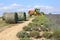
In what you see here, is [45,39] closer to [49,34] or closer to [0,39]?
[49,34]

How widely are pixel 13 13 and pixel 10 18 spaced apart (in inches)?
31.1

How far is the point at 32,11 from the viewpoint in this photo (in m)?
50.3

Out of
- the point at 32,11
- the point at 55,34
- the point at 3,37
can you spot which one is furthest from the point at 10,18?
the point at 32,11

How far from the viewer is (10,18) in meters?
24.9

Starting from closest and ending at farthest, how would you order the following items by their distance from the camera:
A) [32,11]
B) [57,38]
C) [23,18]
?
[57,38], [23,18], [32,11]

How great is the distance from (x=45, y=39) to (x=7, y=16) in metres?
12.5

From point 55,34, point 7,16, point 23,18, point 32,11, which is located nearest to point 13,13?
point 7,16

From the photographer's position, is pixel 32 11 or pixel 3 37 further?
pixel 32 11

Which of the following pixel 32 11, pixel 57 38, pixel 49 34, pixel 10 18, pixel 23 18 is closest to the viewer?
pixel 57 38

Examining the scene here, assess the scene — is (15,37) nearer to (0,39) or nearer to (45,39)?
(0,39)

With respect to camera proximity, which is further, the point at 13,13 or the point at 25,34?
the point at 13,13

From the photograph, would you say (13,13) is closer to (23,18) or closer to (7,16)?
(7,16)

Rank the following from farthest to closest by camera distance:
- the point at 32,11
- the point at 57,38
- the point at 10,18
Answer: the point at 32,11 → the point at 10,18 → the point at 57,38

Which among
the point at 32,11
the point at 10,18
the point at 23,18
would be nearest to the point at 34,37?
the point at 10,18
